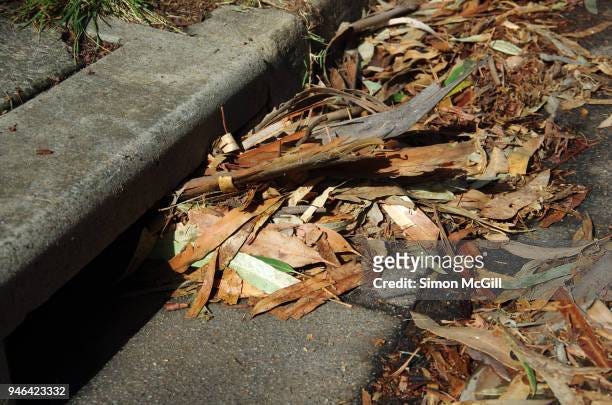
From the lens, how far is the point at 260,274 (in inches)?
99.1

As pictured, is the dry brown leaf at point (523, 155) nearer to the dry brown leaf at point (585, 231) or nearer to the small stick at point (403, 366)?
the dry brown leaf at point (585, 231)

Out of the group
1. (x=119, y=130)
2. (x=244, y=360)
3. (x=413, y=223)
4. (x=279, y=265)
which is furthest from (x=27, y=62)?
(x=413, y=223)

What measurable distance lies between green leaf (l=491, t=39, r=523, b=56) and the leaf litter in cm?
8

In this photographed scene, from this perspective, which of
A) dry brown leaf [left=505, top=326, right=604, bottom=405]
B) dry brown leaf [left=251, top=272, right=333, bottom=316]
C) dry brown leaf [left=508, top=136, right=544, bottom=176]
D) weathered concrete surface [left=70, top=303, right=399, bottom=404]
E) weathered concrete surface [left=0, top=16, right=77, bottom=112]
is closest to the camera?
dry brown leaf [left=505, top=326, right=604, bottom=405]

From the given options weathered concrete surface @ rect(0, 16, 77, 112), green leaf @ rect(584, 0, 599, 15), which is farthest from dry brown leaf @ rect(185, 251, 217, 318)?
green leaf @ rect(584, 0, 599, 15)

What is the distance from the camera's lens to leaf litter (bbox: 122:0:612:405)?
2.14m

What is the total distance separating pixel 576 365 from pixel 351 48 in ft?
7.00

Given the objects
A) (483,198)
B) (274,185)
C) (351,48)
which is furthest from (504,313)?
(351,48)

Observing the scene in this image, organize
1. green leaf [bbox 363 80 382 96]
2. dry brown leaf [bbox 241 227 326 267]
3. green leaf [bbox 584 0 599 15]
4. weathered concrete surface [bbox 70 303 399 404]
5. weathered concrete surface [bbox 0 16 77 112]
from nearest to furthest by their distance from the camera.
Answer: weathered concrete surface [bbox 70 303 399 404] → dry brown leaf [bbox 241 227 326 267] → weathered concrete surface [bbox 0 16 77 112] → green leaf [bbox 363 80 382 96] → green leaf [bbox 584 0 599 15]

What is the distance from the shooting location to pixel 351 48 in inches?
148

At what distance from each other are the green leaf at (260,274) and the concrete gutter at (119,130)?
0.35 meters

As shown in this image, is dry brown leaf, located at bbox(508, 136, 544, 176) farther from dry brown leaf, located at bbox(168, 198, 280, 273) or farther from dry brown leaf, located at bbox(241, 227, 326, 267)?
dry brown leaf, located at bbox(168, 198, 280, 273)

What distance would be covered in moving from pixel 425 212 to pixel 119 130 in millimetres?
1080

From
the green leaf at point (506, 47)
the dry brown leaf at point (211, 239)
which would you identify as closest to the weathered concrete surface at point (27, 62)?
the dry brown leaf at point (211, 239)
